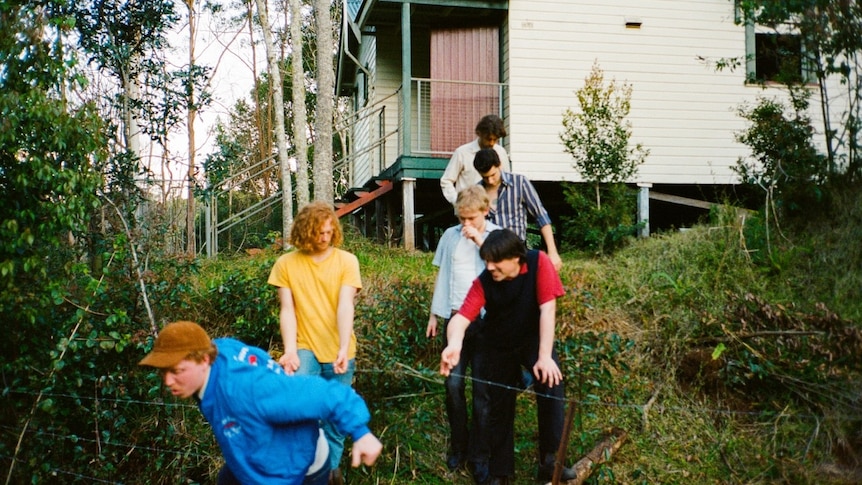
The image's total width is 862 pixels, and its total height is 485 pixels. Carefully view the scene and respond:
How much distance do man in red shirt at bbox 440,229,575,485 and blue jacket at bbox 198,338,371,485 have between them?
1.07 meters

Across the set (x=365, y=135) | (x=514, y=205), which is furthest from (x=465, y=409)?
(x=365, y=135)

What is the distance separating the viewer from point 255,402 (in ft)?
9.14

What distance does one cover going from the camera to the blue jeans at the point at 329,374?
4.23m

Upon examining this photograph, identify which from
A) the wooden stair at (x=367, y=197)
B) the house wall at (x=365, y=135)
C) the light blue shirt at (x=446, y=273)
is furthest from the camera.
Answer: the house wall at (x=365, y=135)

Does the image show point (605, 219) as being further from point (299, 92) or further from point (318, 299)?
point (318, 299)

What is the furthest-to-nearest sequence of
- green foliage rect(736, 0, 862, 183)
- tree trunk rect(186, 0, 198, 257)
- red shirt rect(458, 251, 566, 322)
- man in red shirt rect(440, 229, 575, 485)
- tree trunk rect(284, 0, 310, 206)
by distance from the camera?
tree trunk rect(284, 0, 310, 206) → tree trunk rect(186, 0, 198, 257) → green foliage rect(736, 0, 862, 183) → red shirt rect(458, 251, 566, 322) → man in red shirt rect(440, 229, 575, 485)

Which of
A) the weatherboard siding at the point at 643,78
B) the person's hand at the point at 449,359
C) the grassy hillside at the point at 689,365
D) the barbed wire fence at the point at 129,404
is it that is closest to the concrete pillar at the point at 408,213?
the weatherboard siding at the point at 643,78

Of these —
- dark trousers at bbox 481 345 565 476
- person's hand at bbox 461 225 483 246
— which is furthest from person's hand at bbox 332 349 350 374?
person's hand at bbox 461 225 483 246

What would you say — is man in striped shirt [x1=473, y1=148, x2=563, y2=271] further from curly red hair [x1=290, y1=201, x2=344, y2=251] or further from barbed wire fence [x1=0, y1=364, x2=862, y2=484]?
curly red hair [x1=290, y1=201, x2=344, y2=251]

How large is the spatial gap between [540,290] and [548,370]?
0.42 metres

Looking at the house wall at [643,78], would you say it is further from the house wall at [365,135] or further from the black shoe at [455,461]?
the black shoe at [455,461]

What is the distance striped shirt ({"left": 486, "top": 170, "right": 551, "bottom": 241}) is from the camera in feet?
17.7

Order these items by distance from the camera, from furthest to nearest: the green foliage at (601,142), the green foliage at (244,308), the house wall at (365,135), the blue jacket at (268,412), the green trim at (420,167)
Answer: the house wall at (365,135), the green trim at (420,167), the green foliage at (601,142), the green foliage at (244,308), the blue jacket at (268,412)

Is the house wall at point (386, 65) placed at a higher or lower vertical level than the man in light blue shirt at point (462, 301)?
higher
